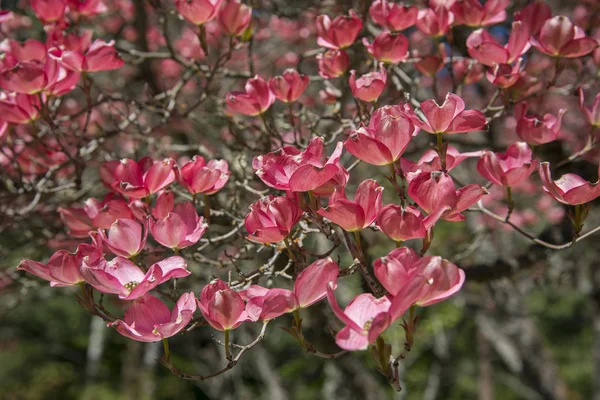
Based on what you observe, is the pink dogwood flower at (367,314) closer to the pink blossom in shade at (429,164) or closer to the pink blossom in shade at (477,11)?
the pink blossom in shade at (429,164)

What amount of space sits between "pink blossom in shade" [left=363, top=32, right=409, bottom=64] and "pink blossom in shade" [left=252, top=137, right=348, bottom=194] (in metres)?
0.33

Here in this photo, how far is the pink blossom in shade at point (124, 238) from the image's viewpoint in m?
0.87

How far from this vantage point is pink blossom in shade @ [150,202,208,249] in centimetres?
88

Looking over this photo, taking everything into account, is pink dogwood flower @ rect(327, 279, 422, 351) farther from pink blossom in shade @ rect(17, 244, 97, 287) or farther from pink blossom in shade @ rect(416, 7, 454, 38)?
pink blossom in shade @ rect(416, 7, 454, 38)

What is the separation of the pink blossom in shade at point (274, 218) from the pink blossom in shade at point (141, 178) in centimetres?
25

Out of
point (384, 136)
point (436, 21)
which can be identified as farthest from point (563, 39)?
point (384, 136)

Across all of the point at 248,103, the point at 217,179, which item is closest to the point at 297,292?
the point at 217,179

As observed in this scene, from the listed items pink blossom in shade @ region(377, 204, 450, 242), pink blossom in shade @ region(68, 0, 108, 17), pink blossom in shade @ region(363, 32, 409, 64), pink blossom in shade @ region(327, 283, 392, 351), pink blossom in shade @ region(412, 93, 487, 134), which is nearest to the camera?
pink blossom in shade @ region(327, 283, 392, 351)

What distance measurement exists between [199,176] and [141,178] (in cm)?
13

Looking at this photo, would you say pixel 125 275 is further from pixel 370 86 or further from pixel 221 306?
pixel 370 86

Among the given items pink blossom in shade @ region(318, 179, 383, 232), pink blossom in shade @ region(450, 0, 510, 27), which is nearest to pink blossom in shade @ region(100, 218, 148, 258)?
pink blossom in shade @ region(318, 179, 383, 232)

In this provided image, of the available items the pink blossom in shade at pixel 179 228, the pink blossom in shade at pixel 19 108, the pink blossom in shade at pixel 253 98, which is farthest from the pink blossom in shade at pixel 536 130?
the pink blossom in shade at pixel 19 108

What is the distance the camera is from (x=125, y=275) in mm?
829

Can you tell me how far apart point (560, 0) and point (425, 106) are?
3432mm
